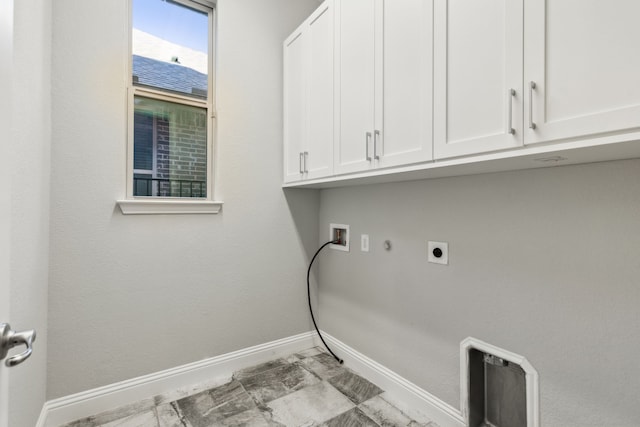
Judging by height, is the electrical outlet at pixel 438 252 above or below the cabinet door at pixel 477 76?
below

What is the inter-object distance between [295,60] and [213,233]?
1.36 m

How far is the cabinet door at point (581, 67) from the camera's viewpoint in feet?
2.61

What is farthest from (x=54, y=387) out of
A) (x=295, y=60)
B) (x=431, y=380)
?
(x=295, y=60)

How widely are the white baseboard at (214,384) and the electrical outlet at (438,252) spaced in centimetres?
74

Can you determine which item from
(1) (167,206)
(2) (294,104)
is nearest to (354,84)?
(2) (294,104)

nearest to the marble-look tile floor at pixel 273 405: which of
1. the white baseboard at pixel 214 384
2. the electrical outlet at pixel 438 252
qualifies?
the white baseboard at pixel 214 384

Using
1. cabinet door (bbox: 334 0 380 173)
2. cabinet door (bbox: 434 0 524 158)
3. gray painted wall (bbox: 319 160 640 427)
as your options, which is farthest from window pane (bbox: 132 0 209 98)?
cabinet door (bbox: 434 0 524 158)

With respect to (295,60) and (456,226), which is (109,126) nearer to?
(295,60)

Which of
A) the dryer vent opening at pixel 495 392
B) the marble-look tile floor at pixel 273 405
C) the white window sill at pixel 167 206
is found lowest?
the marble-look tile floor at pixel 273 405

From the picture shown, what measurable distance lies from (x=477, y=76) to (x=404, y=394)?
5.60 ft

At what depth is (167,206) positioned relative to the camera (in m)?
1.87

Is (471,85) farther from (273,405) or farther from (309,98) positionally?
(273,405)

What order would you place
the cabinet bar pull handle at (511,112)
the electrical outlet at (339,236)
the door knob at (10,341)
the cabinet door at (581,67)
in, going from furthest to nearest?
the electrical outlet at (339,236), the cabinet bar pull handle at (511,112), the cabinet door at (581,67), the door knob at (10,341)

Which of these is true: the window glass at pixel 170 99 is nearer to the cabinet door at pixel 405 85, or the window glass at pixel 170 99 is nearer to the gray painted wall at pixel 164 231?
the gray painted wall at pixel 164 231
